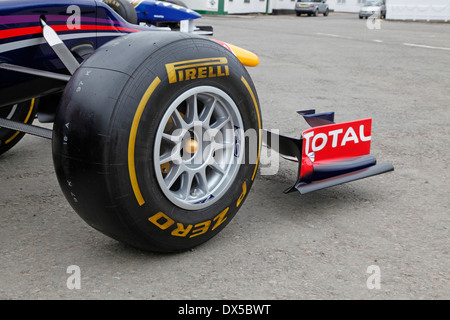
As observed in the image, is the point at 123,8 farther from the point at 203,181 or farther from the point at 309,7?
the point at 309,7

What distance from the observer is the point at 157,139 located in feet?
6.94

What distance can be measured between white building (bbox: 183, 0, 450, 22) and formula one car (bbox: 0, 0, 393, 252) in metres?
27.1

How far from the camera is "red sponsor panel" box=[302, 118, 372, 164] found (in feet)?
9.30

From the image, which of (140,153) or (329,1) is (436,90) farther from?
(329,1)

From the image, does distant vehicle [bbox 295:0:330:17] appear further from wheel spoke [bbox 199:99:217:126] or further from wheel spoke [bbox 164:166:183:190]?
wheel spoke [bbox 164:166:183:190]

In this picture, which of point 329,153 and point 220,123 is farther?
point 329,153

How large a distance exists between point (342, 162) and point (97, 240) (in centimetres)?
139

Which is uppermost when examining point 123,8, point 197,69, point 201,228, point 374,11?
point 374,11

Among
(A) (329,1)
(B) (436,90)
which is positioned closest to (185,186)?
(B) (436,90)

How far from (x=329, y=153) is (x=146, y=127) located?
127 centimetres

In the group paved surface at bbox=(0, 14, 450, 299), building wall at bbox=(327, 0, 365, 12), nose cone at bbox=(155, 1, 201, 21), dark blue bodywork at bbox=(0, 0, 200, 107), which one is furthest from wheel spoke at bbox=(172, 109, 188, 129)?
building wall at bbox=(327, 0, 365, 12)

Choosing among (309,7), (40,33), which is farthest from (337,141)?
(309,7)
